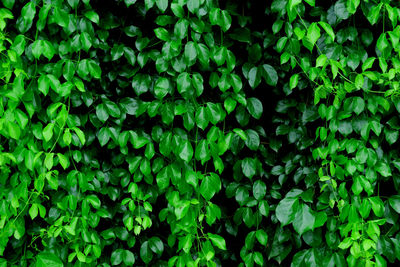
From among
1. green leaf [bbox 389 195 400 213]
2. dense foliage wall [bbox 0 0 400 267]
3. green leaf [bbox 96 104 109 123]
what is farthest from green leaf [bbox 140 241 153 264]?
green leaf [bbox 389 195 400 213]

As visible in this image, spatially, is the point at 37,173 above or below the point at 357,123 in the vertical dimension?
below

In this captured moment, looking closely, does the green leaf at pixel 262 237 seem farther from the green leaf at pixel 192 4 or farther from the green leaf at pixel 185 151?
the green leaf at pixel 192 4

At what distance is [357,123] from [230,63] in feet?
1.93

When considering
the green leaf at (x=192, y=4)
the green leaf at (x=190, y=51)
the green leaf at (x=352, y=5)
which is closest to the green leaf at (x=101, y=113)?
the green leaf at (x=190, y=51)

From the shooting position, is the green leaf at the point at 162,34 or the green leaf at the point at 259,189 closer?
the green leaf at the point at 162,34

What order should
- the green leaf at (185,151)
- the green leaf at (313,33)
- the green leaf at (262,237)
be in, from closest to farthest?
the green leaf at (313,33) < the green leaf at (185,151) < the green leaf at (262,237)

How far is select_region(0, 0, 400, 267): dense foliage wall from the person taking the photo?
1666mm

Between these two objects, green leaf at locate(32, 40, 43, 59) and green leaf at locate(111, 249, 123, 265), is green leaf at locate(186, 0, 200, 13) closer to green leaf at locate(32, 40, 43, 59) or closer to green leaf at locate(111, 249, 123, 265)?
green leaf at locate(32, 40, 43, 59)

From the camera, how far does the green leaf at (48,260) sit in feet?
5.63

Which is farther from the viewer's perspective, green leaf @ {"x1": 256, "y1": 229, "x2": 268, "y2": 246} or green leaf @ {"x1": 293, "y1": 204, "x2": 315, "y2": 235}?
green leaf @ {"x1": 256, "y1": 229, "x2": 268, "y2": 246}

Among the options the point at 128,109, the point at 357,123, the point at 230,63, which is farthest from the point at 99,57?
the point at 357,123

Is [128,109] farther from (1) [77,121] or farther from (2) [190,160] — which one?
(2) [190,160]

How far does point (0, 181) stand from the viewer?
1.76 m

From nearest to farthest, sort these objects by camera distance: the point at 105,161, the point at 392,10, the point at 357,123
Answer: the point at 392,10 → the point at 357,123 → the point at 105,161
